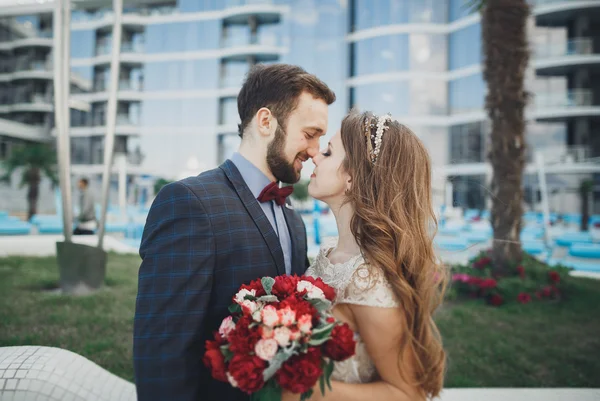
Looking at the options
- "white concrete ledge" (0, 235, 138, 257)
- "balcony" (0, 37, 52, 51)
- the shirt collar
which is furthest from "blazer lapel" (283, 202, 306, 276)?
"balcony" (0, 37, 52, 51)

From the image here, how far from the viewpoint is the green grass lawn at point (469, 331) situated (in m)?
4.10

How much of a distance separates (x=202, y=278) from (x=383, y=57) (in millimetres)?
31202

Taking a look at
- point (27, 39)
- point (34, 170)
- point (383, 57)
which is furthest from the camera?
point (27, 39)

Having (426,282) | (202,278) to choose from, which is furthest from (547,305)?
(202,278)

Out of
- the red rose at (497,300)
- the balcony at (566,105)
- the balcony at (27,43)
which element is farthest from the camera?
the balcony at (27,43)

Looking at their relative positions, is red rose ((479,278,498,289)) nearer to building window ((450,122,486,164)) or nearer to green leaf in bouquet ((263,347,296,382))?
green leaf in bouquet ((263,347,296,382))

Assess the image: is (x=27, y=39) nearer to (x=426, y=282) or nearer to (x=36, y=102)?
(x=36, y=102)

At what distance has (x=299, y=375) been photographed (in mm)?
1305

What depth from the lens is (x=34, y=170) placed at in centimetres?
2269

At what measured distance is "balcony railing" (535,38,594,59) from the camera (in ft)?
81.5

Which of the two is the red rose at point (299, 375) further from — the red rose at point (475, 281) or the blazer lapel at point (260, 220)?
the red rose at point (475, 281)

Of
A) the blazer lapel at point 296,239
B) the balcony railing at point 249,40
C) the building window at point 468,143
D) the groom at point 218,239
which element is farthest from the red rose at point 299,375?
the balcony railing at point 249,40

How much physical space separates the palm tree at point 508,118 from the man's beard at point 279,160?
6.10 metres

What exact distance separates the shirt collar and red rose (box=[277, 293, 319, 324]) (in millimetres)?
741
